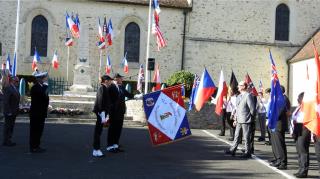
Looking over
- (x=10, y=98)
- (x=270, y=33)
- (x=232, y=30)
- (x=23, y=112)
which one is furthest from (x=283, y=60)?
(x=10, y=98)

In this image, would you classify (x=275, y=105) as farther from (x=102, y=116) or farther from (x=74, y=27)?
(x=74, y=27)

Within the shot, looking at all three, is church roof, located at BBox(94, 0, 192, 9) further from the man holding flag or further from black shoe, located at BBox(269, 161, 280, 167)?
black shoe, located at BBox(269, 161, 280, 167)

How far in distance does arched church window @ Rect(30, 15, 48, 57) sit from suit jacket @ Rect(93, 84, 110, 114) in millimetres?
21918

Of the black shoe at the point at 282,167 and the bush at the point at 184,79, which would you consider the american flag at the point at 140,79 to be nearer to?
the bush at the point at 184,79

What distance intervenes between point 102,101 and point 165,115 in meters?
1.76

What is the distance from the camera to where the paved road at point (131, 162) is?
889 centimetres

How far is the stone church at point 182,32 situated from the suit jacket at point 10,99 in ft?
59.0

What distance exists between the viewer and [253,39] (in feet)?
110

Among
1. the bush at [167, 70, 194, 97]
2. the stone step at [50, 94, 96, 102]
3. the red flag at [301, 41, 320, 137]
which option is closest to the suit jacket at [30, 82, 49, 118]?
the red flag at [301, 41, 320, 137]

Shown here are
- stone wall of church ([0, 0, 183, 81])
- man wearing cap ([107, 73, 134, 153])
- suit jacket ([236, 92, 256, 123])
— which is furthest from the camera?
stone wall of church ([0, 0, 183, 81])

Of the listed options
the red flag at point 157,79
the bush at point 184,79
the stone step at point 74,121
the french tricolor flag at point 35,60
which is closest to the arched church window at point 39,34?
the french tricolor flag at point 35,60

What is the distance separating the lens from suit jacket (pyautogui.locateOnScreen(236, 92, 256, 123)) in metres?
11.3

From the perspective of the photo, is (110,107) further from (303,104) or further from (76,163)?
(303,104)

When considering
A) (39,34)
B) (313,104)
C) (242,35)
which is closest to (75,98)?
(39,34)
